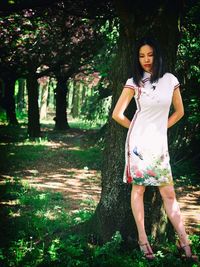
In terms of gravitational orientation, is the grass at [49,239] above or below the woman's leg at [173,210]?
below

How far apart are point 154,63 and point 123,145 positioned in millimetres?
1147

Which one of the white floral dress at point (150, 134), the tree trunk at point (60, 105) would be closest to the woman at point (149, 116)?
the white floral dress at point (150, 134)

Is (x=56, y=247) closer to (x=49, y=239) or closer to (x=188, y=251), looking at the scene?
(x=49, y=239)

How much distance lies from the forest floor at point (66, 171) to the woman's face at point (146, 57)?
2831 millimetres

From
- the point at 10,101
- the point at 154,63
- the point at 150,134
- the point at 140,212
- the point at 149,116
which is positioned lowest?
the point at 140,212

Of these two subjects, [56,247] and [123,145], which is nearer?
[56,247]

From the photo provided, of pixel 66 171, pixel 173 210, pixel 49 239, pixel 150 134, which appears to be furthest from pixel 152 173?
pixel 66 171

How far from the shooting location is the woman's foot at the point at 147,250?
13.1 feet

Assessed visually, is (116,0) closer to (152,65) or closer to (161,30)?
(161,30)

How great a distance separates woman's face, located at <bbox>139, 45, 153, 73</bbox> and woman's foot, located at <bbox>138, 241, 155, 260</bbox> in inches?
77.0

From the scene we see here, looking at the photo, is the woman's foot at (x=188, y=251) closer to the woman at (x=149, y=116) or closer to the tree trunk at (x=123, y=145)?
the woman at (x=149, y=116)

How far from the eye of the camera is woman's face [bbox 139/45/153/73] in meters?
3.91

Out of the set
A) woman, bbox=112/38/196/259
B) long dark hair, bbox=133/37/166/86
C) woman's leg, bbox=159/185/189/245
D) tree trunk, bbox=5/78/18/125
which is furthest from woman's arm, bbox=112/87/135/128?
tree trunk, bbox=5/78/18/125

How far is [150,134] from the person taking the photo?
3871 mm
